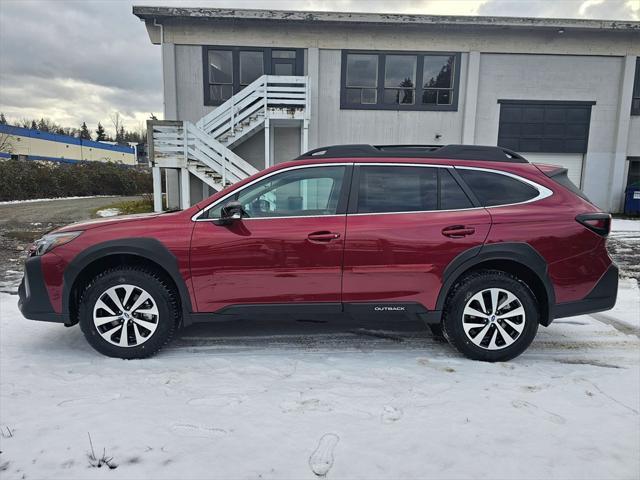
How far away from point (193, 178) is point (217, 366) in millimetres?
10898

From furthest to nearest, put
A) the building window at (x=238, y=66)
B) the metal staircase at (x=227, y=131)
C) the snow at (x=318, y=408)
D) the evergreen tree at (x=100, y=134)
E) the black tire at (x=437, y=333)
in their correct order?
the evergreen tree at (x=100, y=134)
the building window at (x=238, y=66)
the metal staircase at (x=227, y=131)
the black tire at (x=437, y=333)
the snow at (x=318, y=408)

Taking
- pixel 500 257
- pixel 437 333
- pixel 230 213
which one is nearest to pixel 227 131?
pixel 230 213

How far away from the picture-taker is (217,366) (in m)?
3.35

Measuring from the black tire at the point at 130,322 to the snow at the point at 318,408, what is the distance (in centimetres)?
11

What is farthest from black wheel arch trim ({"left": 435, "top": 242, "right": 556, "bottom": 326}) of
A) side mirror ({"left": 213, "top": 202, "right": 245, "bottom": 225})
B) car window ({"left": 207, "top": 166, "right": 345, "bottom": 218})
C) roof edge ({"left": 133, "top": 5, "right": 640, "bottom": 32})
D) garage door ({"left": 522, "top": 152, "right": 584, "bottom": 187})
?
garage door ({"left": 522, "top": 152, "right": 584, "bottom": 187})

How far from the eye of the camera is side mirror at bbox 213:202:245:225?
10.8ft

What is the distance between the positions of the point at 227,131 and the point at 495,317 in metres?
10.8

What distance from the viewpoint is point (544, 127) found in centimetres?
1370

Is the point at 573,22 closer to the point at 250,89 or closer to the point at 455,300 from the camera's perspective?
the point at 250,89

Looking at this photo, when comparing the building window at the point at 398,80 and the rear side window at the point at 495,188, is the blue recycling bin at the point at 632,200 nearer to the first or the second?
the building window at the point at 398,80

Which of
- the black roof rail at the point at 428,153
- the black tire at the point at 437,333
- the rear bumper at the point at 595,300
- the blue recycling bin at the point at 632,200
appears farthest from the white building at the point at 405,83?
the rear bumper at the point at 595,300

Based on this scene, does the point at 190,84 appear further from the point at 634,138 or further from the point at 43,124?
the point at 43,124

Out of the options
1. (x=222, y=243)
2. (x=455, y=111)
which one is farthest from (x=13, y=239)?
(x=455, y=111)

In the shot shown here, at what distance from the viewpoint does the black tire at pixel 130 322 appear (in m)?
3.37
